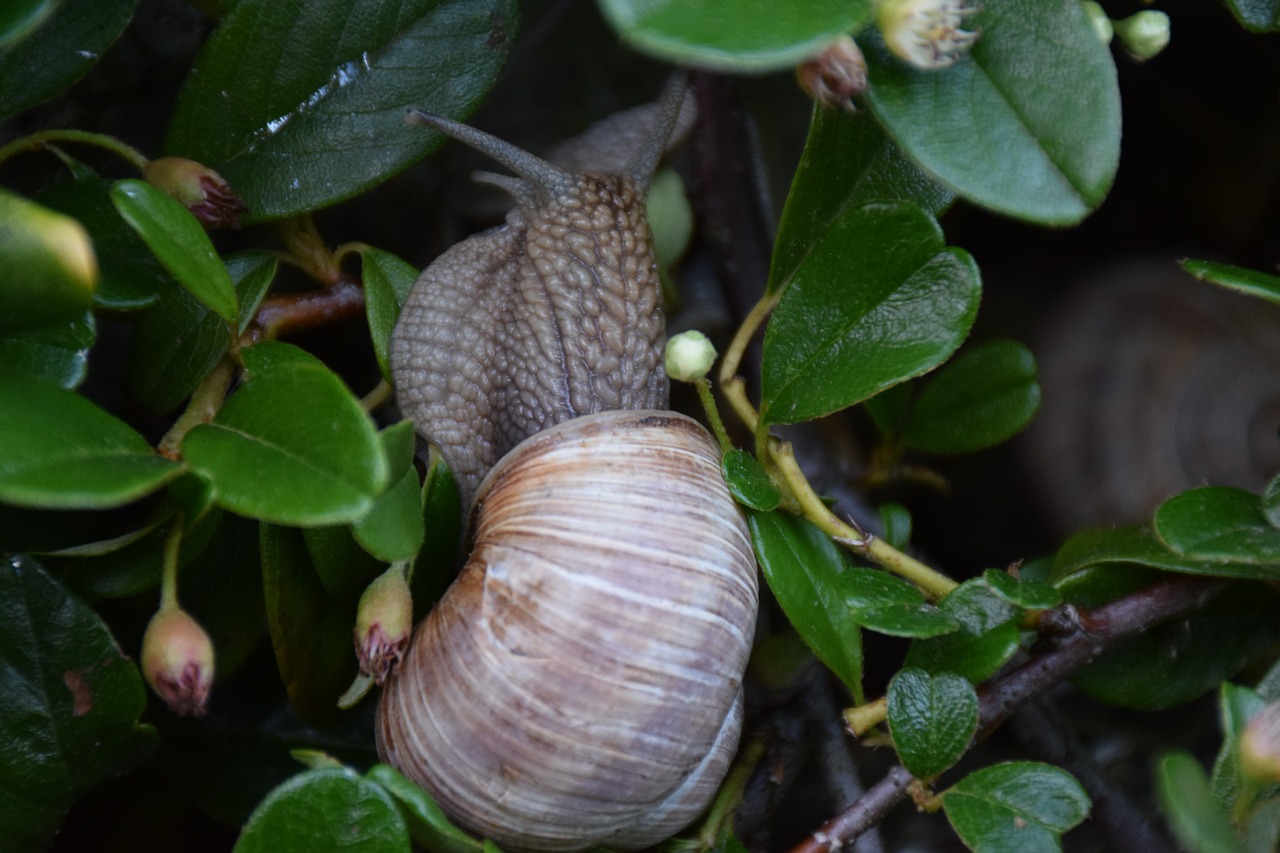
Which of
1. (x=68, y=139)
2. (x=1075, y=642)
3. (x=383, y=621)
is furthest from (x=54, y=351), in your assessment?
(x=1075, y=642)

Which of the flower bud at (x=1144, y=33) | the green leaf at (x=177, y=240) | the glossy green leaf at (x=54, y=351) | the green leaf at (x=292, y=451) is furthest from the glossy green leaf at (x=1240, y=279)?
the glossy green leaf at (x=54, y=351)

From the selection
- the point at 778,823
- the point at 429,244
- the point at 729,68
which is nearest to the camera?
the point at 729,68

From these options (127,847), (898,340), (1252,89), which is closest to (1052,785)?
(898,340)

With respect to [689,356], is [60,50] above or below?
above

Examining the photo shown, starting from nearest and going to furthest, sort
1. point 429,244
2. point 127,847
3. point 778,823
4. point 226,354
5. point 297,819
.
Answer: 1. point 297,819
2. point 226,354
3. point 127,847
4. point 778,823
5. point 429,244

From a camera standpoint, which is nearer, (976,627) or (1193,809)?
(1193,809)

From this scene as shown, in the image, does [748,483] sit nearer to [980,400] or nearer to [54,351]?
[980,400]

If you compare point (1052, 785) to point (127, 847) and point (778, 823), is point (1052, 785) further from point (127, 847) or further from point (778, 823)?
point (127, 847)

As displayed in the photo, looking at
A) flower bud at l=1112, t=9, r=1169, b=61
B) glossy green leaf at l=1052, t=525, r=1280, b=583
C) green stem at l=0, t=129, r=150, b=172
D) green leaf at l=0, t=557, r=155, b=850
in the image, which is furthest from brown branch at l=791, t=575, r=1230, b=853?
green stem at l=0, t=129, r=150, b=172
